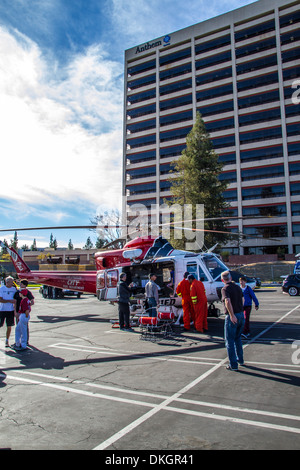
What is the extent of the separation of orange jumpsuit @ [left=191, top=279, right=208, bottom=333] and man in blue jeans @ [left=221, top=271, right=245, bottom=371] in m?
3.26

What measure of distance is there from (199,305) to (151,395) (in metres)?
5.05

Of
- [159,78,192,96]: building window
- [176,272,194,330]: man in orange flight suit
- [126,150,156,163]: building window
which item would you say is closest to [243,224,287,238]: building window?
[126,150,156,163]: building window

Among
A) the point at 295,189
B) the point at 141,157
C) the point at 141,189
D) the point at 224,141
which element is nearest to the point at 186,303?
the point at 295,189

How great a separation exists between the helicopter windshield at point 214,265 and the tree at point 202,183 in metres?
19.3

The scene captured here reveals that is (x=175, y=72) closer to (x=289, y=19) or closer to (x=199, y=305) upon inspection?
(x=289, y=19)

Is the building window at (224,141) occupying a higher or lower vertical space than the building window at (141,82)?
lower

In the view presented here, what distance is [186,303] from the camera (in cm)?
988

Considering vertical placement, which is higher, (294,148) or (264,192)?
(294,148)

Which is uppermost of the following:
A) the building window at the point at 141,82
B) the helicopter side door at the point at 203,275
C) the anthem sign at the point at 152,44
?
the anthem sign at the point at 152,44

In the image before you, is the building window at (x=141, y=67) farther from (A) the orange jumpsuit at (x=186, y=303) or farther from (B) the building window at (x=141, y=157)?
(A) the orange jumpsuit at (x=186, y=303)

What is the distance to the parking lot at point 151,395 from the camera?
342 centimetres

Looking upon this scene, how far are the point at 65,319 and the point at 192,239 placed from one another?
19.1 m

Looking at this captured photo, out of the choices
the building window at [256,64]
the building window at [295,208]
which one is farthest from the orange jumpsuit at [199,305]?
the building window at [256,64]
